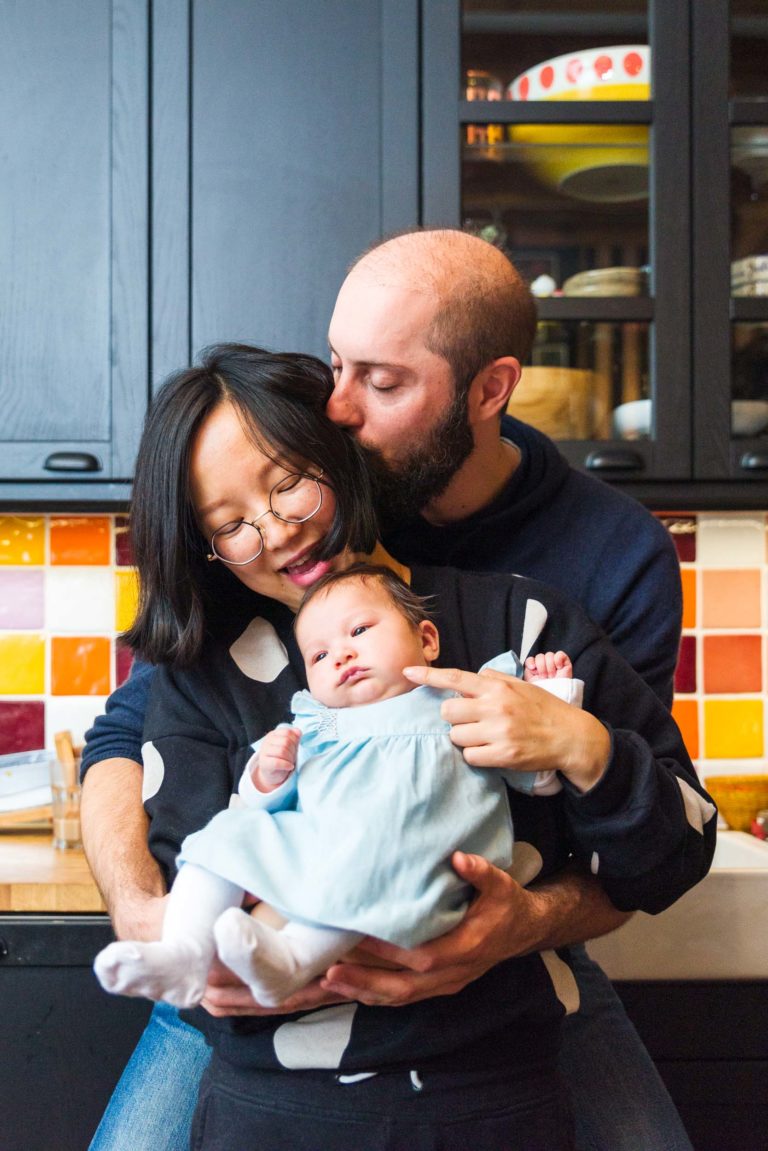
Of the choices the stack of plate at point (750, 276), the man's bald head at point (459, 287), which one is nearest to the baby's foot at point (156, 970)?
the man's bald head at point (459, 287)

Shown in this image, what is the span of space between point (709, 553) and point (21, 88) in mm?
1532

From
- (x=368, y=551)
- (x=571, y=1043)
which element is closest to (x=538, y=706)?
(x=368, y=551)

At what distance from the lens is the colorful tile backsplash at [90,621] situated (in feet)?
7.40

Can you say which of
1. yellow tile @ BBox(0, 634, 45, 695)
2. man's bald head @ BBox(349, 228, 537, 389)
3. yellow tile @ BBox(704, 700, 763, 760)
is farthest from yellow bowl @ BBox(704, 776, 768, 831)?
yellow tile @ BBox(0, 634, 45, 695)

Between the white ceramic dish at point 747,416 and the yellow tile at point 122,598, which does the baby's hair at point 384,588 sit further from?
the yellow tile at point 122,598

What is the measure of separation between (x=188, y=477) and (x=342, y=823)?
0.43 meters

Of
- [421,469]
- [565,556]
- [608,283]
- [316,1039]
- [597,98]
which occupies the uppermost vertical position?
[597,98]

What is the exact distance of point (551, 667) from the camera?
111 centimetres

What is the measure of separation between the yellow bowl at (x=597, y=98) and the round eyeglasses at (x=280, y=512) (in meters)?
1.03

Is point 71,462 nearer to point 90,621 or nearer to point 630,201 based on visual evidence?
point 90,621

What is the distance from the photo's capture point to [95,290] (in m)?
1.88

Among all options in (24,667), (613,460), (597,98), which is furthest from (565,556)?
(24,667)

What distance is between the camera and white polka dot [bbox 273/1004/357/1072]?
40.9 inches

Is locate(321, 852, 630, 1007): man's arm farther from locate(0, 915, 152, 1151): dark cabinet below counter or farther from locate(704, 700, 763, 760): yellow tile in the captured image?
locate(704, 700, 763, 760): yellow tile
